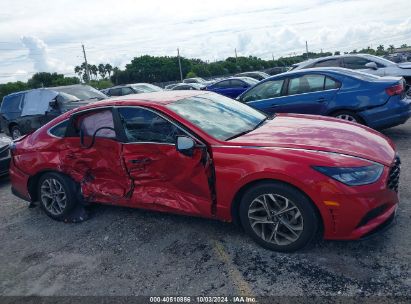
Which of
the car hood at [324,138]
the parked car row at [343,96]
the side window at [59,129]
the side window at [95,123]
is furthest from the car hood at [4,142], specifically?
the car hood at [324,138]

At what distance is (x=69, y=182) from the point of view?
475cm

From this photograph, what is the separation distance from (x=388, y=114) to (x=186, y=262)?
4.60m

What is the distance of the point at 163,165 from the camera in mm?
3928

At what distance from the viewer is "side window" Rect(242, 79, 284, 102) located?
7508mm

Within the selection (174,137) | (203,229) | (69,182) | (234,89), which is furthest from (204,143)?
(234,89)

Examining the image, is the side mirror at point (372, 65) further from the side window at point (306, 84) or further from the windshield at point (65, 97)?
the windshield at point (65, 97)

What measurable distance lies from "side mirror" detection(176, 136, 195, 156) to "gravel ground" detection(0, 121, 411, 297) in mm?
985

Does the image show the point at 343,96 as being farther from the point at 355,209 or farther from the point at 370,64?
the point at 370,64

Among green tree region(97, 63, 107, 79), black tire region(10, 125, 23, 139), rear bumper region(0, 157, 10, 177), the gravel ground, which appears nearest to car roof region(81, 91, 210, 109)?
the gravel ground

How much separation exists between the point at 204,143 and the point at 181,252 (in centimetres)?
110

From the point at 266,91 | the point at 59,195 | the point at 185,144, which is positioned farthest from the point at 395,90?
the point at 59,195

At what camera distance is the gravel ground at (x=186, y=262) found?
119 inches

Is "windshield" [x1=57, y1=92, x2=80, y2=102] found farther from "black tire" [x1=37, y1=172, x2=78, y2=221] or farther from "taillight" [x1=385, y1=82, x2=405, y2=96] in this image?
"taillight" [x1=385, y1=82, x2=405, y2=96]

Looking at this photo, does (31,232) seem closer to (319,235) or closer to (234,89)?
(319,235)
